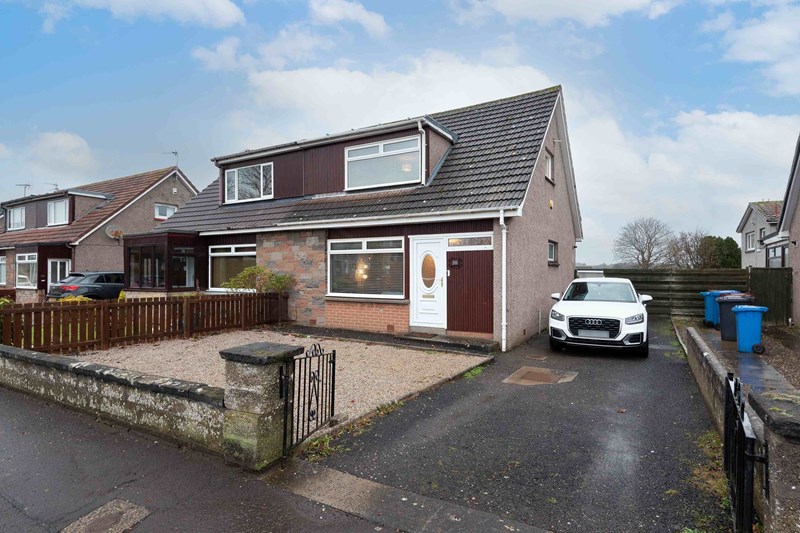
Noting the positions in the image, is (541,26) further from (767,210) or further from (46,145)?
(767,210)

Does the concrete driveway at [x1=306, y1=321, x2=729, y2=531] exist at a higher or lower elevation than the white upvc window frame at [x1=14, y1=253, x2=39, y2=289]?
lower

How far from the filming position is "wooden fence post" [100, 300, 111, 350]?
900cm

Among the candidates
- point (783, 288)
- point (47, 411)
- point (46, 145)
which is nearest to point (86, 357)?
point (47, 411)

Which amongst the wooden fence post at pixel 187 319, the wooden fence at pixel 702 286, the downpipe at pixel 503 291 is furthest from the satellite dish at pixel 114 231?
the wooden fence at pixel 702 286

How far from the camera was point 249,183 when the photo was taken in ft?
49.9

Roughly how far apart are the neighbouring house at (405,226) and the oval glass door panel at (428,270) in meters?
0.03

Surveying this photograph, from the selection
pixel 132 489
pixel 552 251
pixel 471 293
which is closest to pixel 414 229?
pixel 471 293

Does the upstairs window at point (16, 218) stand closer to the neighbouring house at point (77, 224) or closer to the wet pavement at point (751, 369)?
the neighbouring house at point (77, 224)

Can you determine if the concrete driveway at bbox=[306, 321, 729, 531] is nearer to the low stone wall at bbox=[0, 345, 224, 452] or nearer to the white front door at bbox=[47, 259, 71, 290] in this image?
the low stone wall at bbox=[0, 345, 224, 452]

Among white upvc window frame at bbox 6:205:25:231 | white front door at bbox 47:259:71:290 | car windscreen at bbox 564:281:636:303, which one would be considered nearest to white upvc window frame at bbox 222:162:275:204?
car windscreen at bbox 564:281:636:303

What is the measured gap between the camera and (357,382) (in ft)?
21.5

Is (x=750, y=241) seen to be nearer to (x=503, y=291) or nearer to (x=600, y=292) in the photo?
(x=600, y=292)

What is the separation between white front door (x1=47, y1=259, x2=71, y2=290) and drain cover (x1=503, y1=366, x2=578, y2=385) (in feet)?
76.7

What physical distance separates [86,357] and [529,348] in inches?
351
